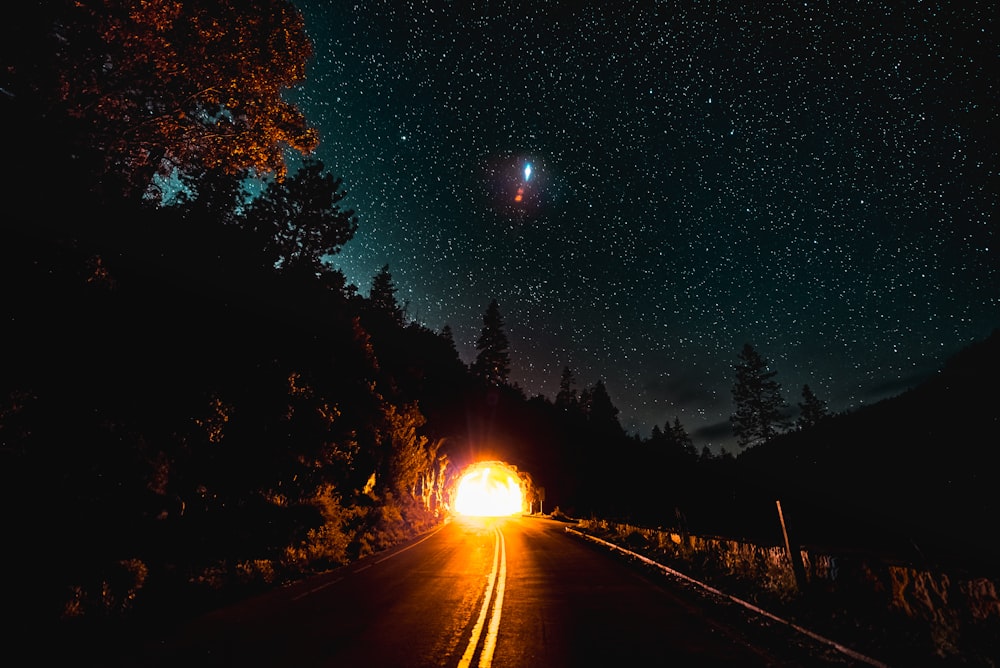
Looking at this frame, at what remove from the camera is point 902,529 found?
129ft

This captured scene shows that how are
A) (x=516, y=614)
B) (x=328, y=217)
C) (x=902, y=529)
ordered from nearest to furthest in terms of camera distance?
(x=516, y=614) → (x=328, y=217) → (x=902, y=529)

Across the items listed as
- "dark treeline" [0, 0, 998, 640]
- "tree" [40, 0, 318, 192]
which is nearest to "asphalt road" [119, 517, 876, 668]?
"dark treeline" [0, 0, 998, 640]

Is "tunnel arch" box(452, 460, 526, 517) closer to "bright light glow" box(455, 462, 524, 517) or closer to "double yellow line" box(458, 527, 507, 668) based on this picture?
"bright light glow" box(455, 462, 524, 517)

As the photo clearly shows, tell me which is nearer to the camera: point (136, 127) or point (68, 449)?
point (68, 449)

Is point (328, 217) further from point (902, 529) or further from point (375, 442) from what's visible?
point (902, 529)

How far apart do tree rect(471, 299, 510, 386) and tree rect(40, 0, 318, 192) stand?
199 ft

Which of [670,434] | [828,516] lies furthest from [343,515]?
[670,434]

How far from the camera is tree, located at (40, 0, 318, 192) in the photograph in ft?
28.1

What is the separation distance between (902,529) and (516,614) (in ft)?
167

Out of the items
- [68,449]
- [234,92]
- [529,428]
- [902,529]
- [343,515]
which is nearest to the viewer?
[68,449]

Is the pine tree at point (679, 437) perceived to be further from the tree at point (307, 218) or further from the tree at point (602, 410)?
the tree at point (307, 218)

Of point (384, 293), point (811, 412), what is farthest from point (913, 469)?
point (384, 293)

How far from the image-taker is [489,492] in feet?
355

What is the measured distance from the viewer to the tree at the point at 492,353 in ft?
236
